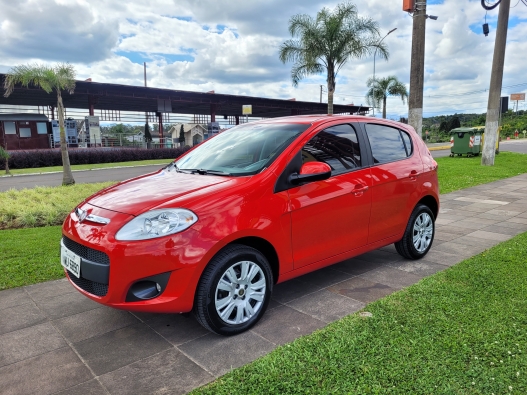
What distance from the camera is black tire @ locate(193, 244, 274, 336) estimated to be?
9.50 ft

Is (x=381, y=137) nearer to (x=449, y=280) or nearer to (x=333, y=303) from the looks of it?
(x=449, y=280)

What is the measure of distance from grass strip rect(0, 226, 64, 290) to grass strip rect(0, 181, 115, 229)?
56 centimetres

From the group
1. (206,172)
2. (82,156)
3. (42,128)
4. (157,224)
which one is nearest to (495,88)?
(206,172)

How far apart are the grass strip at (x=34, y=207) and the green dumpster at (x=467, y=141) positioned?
1789 cm

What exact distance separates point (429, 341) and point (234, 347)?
139 cm

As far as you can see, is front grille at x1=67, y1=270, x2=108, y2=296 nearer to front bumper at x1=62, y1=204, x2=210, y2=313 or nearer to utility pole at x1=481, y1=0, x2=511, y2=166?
front bumper at x1=62, y1=204, x2=210, y2=313

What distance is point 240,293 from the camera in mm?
3098

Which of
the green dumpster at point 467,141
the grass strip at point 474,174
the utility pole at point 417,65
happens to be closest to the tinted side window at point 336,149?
the utility pole at point 417,65

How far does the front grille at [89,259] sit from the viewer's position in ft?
9.23

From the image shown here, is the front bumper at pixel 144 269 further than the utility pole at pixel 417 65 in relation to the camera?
No

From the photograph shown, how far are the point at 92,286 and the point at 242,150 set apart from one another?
1.75 meters

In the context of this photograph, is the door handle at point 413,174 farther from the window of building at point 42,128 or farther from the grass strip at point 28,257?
the window of building at point 42,128

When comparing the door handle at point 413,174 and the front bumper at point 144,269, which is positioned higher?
the door handle at point 413,174

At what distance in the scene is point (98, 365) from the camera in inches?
108
